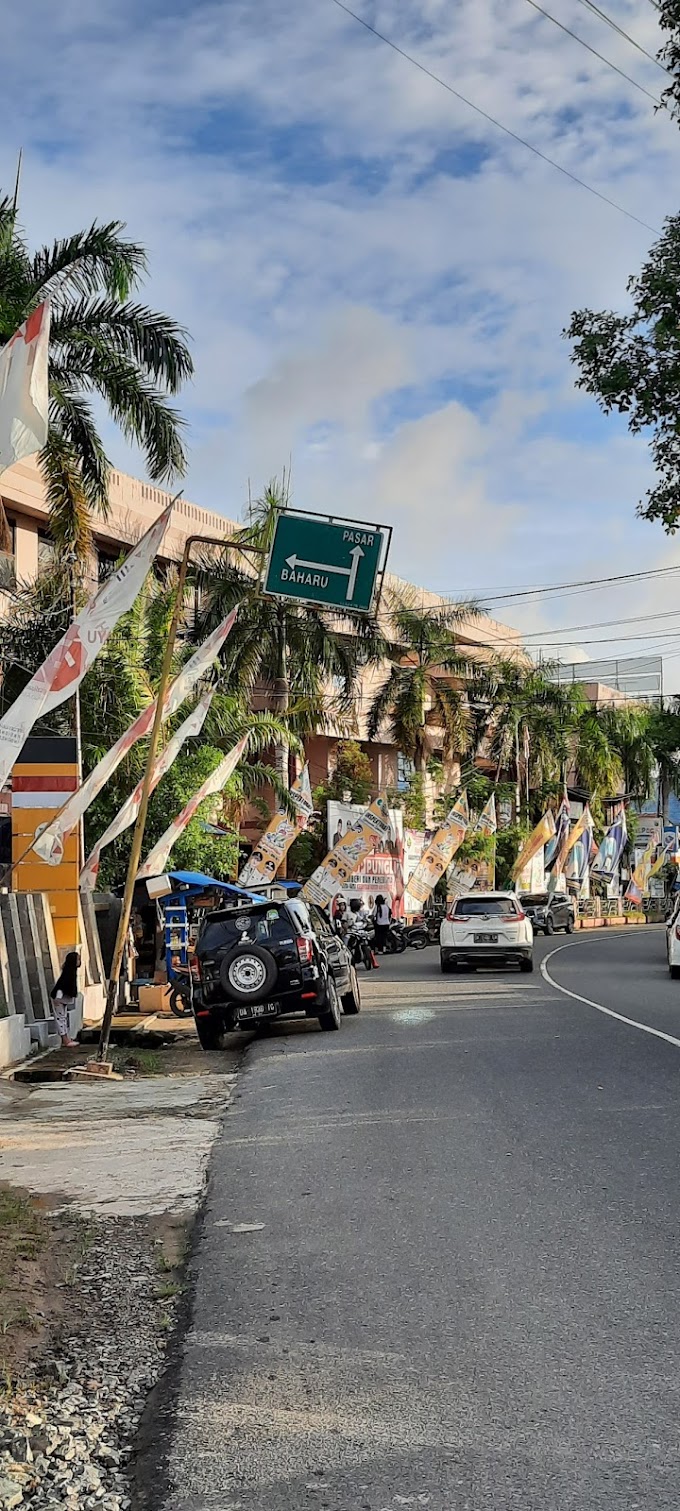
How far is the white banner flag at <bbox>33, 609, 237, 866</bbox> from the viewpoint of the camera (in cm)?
1859

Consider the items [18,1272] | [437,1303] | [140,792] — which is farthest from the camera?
[140,792]

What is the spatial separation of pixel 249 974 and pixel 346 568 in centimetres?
509

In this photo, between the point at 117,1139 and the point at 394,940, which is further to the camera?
the point at 394,940

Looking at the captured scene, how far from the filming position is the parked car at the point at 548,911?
55188 mm

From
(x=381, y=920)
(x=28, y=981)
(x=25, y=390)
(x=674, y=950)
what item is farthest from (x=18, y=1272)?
(x=381, y=920)

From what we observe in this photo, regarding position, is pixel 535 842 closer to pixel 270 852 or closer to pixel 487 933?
Answer: pixel 270 852

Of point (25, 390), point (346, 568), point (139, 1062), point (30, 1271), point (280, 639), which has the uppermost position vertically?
point (280, 639)

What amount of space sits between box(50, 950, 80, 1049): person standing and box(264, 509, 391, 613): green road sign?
17.9 ft

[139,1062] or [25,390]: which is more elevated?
[25,390]

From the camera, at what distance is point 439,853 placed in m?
46.6

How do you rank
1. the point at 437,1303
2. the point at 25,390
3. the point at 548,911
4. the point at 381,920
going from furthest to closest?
the point at 548,911 < the point at 381,920 < the point at 25,390 < the point at 437,1303

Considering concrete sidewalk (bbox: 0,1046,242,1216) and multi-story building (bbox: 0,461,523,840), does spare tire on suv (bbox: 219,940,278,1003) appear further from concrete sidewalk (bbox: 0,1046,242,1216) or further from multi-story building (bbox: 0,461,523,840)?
multi-story building (bbox: 0,461,523,840)

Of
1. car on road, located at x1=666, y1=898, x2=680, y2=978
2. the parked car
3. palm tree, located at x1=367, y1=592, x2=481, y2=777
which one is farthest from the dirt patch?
the parked car

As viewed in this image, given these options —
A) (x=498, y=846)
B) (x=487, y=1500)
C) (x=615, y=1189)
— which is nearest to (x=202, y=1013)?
(x=615, y=1189)
